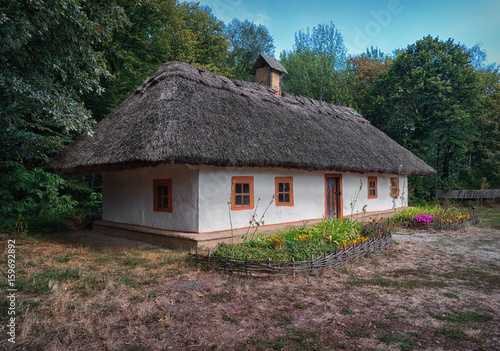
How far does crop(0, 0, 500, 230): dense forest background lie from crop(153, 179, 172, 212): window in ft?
7.40

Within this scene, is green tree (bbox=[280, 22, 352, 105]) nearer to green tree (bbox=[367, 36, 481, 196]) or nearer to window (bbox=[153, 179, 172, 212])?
green tree (bbox=[367, 36, 481, 196])

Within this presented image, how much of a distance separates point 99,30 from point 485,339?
29.0ft

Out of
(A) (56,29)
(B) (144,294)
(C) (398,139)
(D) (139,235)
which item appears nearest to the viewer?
(B) (144,294)

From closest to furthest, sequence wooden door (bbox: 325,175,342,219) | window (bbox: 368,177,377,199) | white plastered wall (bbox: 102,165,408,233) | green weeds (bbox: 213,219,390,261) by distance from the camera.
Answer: green weeds (bbox: 213,219,390,261) → white plastered wall (bbox: 102,165,408,233) → wooden door (bbox: 325,175,342,219) → window (bbox: 368,177,377,199)

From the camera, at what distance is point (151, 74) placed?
15.1 m

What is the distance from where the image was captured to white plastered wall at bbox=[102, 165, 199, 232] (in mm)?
7586

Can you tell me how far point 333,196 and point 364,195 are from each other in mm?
2206

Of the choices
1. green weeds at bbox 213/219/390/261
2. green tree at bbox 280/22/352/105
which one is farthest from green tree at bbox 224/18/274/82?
green weeds at bbox 213/219/390/261

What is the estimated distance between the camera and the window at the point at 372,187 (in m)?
13.1

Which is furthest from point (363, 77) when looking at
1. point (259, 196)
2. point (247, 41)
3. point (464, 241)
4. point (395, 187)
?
point (259, 196)

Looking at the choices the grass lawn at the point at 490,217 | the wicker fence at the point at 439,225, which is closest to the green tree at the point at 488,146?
the grass lawn at the point at 490,217

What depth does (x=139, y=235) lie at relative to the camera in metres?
8.73

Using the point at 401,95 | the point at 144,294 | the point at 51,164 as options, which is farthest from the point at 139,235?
the point at 401,95

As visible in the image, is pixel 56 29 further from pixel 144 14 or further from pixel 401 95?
pixel 401 95
